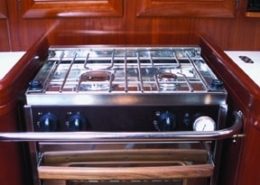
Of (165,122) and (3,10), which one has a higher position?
(3,10)

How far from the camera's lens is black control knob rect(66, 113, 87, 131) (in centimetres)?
83

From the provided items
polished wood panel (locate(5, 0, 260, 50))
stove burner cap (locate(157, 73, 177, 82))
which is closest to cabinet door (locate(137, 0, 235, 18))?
polished wood panel (locate(5, 0, 260, 50))

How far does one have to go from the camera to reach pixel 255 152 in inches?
30.5

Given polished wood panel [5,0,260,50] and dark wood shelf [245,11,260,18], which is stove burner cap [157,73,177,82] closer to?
polished wood panel [5,0,260,50]

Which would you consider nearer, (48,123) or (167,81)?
(48,123)

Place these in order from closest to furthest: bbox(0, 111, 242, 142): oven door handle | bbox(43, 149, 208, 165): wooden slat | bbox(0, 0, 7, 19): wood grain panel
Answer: bbox(0, 111, 242, 142): oven door handle → bbox(43, 149, 208, 165): wooden slat → bbox(0, 0, 7, 19): wood grain panel

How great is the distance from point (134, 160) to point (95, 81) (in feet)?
0.88

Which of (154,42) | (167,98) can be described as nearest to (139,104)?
(167,98)

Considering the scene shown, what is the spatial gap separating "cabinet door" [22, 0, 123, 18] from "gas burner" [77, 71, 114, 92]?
342 millimetres

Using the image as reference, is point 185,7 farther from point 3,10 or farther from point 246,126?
point 3,10

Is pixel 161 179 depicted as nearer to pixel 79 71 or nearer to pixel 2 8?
pixel 79 71

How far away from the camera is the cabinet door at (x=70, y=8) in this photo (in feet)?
3.95

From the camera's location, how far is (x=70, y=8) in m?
1.21

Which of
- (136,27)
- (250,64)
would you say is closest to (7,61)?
(136,27)
